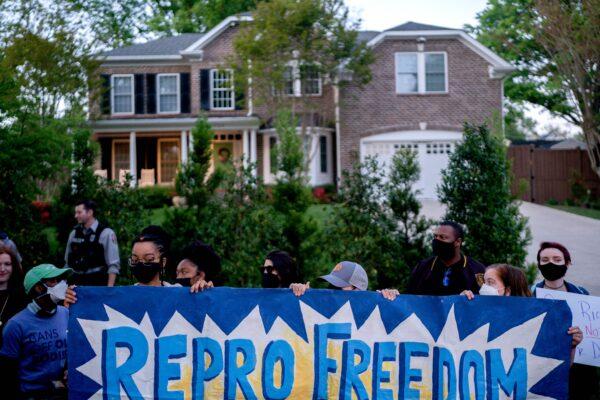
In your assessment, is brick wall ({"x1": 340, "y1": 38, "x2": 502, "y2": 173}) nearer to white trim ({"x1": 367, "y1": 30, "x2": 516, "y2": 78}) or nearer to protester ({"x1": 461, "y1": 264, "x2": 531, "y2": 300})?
white trim ({"x1": 367, "y1": 30, "x2": 516, "y2": 78})

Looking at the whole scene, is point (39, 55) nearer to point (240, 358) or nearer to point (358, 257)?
point (358, 257)

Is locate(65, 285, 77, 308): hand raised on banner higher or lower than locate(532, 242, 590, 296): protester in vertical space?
lower

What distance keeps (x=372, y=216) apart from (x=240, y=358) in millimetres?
5229

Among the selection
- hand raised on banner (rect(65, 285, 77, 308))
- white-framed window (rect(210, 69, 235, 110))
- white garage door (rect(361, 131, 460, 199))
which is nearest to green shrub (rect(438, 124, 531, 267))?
hand raised on banner (rect(65, 285, 77, 308))

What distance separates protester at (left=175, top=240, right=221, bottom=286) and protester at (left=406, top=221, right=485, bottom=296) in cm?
176

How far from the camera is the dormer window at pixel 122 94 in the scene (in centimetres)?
3170

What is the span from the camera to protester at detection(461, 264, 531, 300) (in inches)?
225

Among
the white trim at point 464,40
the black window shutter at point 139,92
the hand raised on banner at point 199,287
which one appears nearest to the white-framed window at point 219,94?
the black window shutter at point 139,92

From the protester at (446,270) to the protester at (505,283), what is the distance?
2.05 feet

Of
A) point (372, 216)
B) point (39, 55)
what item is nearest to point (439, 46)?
point (39, 55)

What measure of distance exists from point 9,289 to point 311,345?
245 centimetres

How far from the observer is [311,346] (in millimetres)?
5590

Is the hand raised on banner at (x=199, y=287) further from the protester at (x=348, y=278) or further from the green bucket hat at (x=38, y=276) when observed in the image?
the green bucket hat at (x=38, y=276)

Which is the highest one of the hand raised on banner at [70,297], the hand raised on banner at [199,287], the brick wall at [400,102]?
the brick wall at [400,102]
